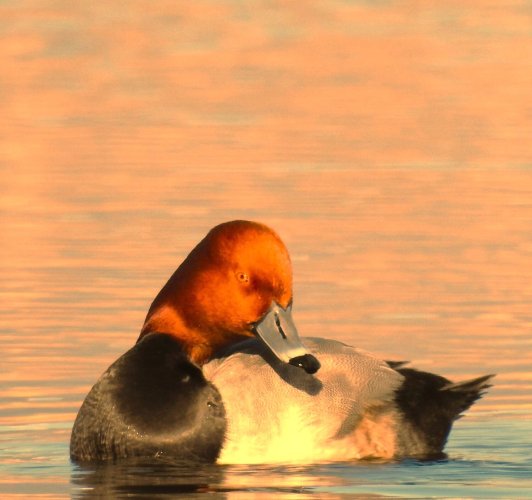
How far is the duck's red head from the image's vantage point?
348 inches

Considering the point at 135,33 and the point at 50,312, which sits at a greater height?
the point at 135,33

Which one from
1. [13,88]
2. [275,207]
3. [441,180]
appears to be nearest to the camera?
[275,207]

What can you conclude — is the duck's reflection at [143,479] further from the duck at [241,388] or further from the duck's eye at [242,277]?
the duck's eye at [242,277]

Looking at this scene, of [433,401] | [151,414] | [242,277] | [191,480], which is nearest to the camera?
[191,480]

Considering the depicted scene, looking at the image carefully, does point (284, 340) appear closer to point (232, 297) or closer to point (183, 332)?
point (232, 297)

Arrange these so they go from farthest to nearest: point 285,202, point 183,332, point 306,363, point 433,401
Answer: point 285,202, point 433,401, point 183,332, point 306,363

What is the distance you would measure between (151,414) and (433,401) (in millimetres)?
1390

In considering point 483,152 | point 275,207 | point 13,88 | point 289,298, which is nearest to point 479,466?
point 289,298

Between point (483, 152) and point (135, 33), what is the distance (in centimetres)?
888

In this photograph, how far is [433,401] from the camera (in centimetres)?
932

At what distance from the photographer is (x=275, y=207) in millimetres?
13719

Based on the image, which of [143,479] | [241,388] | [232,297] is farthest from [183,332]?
[143,479]

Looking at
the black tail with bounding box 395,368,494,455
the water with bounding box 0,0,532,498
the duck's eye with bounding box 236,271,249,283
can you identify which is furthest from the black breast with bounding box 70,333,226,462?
the black tail with bounding box 395,368,494,455

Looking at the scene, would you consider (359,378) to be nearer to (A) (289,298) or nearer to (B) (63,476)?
(A) (289,298)
